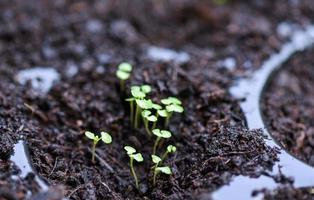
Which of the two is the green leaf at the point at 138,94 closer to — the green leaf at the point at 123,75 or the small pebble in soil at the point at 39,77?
the green leaf at the point at 123,75

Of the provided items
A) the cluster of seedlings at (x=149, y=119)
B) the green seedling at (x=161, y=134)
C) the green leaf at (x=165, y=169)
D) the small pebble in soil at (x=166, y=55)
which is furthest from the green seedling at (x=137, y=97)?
the small pebble in soil at (x=166, y=55)

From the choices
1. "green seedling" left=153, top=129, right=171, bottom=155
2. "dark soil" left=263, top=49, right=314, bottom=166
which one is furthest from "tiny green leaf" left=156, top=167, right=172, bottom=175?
"dark soil" left=263, top=49, right=314, bottom=166

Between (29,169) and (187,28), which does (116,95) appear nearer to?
(29,169)

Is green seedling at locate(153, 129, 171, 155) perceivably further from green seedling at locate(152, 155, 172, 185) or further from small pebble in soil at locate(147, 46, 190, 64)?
small pebble in soil at locate(147, 46, 190, 64)

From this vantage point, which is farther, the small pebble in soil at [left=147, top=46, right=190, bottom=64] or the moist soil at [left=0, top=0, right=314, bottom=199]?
the small pebble in soil at [left=147, top=46, right=190, bottom=64]

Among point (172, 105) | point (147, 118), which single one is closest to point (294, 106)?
point (172, 105)

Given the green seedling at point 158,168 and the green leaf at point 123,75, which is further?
the green leaf at point 123,75
